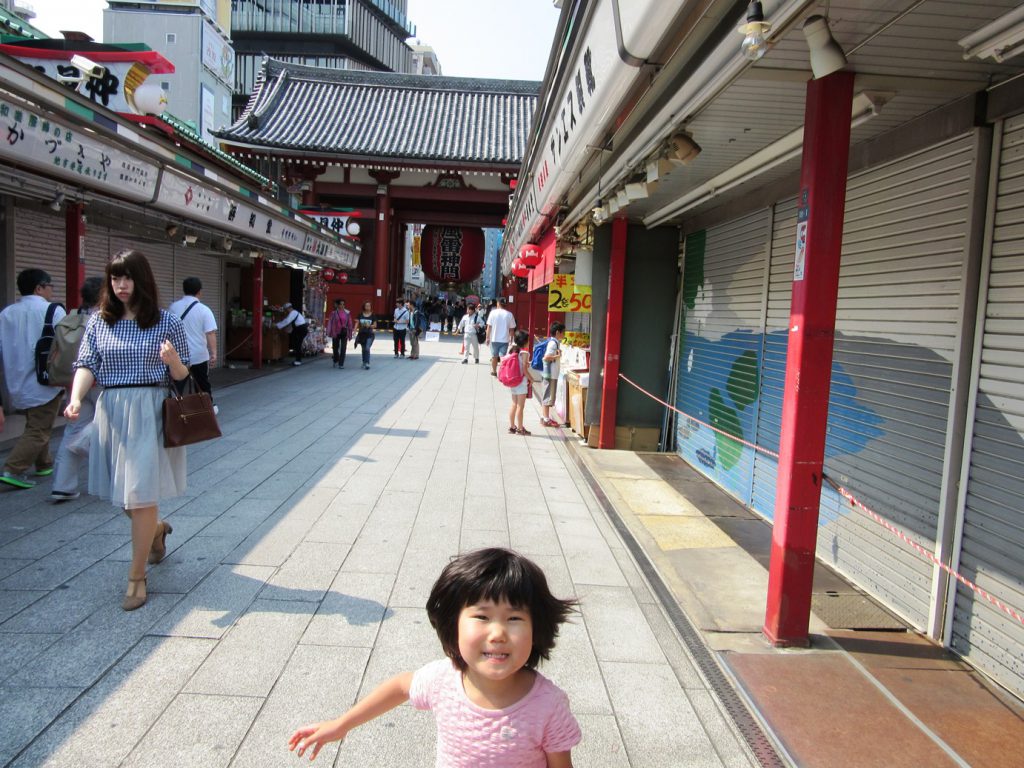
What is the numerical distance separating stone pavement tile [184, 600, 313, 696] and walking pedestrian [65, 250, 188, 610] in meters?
0.66

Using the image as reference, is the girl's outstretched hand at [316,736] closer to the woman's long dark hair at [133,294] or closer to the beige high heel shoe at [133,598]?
the beige high heel shoe at [133,598]

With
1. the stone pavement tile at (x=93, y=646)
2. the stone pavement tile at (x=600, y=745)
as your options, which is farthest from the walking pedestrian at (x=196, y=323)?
the stone pavement tile at (x=600, y=745)

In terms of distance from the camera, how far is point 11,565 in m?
4.15

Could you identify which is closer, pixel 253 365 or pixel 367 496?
pixel 367 496

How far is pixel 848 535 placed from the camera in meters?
4.79

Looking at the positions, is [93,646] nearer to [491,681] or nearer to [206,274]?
[491,681]

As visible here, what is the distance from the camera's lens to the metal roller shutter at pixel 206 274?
44.7ft

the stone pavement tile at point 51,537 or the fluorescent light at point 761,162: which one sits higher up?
the fluorescent light at point 761,162

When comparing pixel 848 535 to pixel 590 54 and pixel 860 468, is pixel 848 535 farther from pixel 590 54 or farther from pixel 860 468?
pixel 590 54

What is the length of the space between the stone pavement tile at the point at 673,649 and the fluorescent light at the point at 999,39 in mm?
2914

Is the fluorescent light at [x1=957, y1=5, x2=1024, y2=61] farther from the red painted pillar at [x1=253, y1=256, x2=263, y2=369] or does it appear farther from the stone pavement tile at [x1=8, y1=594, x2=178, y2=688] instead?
the red painted pillar at [x1=253, y1=256, x2=263, y2=369]

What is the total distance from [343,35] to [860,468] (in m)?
46.0

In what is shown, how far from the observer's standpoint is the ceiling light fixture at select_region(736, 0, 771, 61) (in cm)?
244

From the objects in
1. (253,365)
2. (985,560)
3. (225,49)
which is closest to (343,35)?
(225,49)
